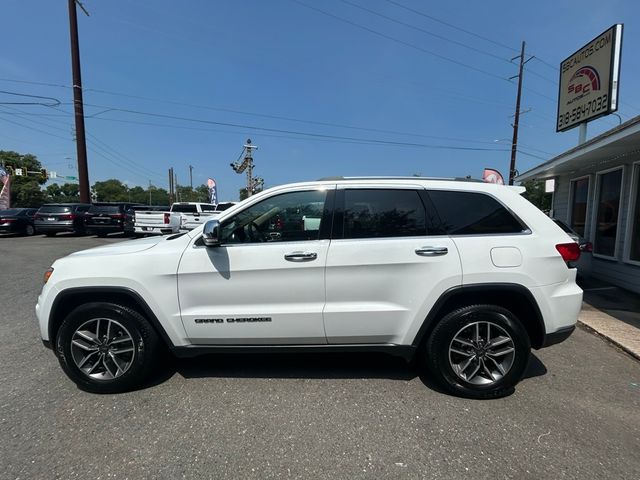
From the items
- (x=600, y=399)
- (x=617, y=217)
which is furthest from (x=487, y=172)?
(x=600, y=399)

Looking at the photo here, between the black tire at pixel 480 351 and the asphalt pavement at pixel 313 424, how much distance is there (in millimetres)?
136

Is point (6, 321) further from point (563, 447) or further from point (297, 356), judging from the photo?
point (563, 447)

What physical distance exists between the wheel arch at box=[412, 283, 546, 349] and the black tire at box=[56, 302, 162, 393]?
90.4 inches

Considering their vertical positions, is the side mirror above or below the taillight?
above

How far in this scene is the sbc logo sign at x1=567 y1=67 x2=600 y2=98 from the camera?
1082 centimetres

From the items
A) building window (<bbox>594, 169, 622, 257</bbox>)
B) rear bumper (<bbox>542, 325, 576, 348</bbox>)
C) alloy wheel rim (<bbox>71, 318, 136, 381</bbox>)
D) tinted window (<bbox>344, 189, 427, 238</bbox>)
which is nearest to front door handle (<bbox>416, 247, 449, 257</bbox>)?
tinted window (<bbox>344, 189, 427, 238</bbox>)

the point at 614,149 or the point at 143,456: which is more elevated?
the point at 614,149

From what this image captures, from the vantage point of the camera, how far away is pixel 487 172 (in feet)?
37.6

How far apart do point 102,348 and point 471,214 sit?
3.38 meters

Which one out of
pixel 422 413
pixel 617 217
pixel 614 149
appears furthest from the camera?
pixel 617 217

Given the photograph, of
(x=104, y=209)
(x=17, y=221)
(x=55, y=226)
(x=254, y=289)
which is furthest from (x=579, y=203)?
(x=17, y=221)

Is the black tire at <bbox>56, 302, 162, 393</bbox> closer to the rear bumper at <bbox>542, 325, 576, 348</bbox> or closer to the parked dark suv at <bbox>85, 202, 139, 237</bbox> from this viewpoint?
the rear bumper at <bbox>542, 325, 576, 348</bbox>

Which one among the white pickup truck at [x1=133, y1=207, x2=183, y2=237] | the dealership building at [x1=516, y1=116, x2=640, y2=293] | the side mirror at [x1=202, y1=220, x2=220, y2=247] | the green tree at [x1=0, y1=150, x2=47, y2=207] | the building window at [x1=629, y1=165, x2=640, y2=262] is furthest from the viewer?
the green tree at [x1=0, y1=150, x2=47, y2=207]

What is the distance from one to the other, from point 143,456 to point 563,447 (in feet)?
9.32
